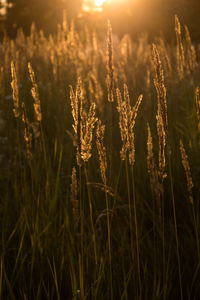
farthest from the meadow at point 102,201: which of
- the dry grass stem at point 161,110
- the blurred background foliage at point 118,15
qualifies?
the blurred background foliage at point 118,15

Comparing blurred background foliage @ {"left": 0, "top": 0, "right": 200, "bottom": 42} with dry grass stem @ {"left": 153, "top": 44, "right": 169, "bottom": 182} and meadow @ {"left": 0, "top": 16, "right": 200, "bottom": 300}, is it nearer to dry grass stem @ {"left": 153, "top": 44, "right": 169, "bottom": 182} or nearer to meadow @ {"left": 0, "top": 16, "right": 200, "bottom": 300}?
meadow @ {"left": 0, "top": 16, "right": 200, "bottom": 300}

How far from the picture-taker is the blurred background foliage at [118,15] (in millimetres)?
20000

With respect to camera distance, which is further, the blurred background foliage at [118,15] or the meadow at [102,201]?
the blurred background foliage at [118,15]

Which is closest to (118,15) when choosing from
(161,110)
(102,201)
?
(102,201)

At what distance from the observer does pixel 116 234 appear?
6.72 feet

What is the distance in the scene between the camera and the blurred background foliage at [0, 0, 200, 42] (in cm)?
2000

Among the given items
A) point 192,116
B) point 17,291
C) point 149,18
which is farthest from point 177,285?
point 149,18

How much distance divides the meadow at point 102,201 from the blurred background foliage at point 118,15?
14416 mm

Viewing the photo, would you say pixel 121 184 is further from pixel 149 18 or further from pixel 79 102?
pixel 149 18

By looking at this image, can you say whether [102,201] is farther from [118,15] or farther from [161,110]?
[118,15]

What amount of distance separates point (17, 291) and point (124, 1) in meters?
24.4

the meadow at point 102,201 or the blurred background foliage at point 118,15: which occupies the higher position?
the blurred background foliage at point 118,15

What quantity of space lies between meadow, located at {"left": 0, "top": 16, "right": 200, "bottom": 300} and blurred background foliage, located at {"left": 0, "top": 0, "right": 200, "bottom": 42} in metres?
14.4

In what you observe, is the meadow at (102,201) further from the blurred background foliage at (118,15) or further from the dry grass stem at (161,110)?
the blurred background foliage at (118,15)
